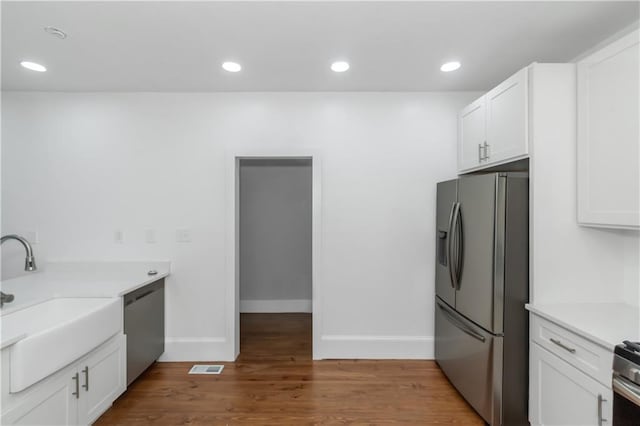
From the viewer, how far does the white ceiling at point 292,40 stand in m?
1.79

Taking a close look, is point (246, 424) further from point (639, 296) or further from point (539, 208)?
point (639, 296)

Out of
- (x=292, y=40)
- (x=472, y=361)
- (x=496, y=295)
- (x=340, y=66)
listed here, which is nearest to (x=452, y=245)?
(x=496, y=295)

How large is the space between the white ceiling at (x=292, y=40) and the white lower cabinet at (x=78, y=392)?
81.0 inches

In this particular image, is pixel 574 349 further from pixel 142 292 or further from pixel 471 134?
pixel 142 292

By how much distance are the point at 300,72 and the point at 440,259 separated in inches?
79.6

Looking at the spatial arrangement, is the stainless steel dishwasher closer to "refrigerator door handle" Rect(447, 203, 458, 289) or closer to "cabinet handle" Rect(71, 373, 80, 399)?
"cabinet handle" Rect(71, 373, 80, 399)

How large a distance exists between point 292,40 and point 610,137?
1960mm

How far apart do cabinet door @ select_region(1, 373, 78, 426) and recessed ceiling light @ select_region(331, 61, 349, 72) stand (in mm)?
2697

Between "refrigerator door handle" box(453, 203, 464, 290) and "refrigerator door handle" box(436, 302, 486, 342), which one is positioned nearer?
"refrigerator door handle" box(436, 302, 486, 342)

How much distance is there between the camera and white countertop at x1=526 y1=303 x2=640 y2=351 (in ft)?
4.98

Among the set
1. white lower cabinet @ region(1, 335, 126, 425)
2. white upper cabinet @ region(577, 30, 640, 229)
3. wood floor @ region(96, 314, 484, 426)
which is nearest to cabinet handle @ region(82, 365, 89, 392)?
white lower cabinet @ region(1, 335, 126, 425)

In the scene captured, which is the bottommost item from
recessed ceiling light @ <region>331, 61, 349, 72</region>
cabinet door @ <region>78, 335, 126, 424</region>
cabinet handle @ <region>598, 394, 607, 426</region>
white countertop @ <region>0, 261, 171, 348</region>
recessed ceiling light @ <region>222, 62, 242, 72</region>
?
cabinet door @ <region>78, 335, 126, 424</region>

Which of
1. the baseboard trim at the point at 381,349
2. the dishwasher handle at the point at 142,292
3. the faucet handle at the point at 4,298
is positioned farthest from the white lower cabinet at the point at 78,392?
the baseboard trim at the point at 381,349

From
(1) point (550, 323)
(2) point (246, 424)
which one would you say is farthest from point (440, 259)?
(2) point (246, 424)
